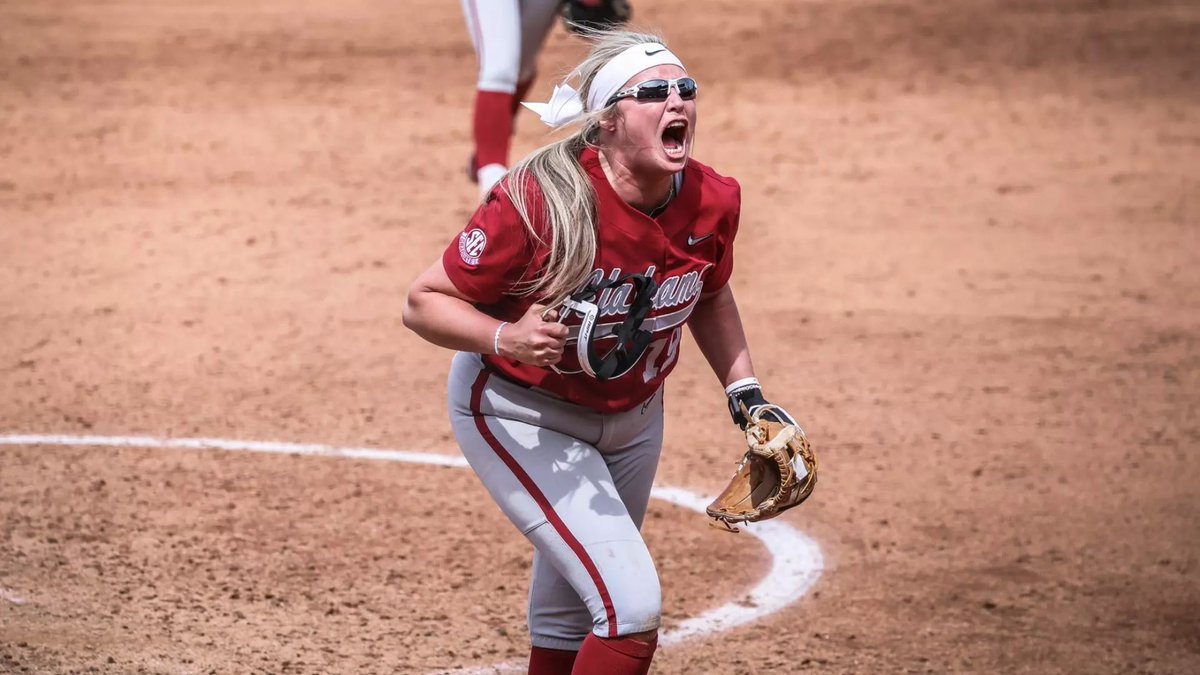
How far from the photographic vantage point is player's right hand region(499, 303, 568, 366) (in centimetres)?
326

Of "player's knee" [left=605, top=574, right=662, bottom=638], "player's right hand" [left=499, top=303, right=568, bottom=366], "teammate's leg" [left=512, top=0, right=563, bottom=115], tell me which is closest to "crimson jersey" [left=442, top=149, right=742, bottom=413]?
"player's right hand" [left=499, top=303, right=568, bottom=366]

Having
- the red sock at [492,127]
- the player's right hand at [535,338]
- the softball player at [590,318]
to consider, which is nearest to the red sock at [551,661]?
the softball player at [590,318]

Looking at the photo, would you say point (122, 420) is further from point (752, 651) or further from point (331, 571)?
point (752, 651)

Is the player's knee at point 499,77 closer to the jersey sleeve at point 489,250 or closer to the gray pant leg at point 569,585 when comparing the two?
the gray pant leg at point 569,585

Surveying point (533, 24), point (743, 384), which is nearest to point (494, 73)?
point (533, 24)

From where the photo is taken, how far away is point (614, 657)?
3375mm

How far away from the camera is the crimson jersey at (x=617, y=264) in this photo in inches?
136

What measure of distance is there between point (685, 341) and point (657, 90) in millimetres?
4896

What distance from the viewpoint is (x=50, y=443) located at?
6422 mm

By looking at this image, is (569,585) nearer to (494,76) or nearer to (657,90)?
(657,90)

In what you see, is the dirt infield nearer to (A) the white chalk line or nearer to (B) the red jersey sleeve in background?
(A) the white chalk line

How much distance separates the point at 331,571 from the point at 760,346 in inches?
136

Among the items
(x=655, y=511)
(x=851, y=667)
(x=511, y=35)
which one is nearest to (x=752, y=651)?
(x=851, y=667)

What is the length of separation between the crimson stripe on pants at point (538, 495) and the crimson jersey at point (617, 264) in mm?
87
